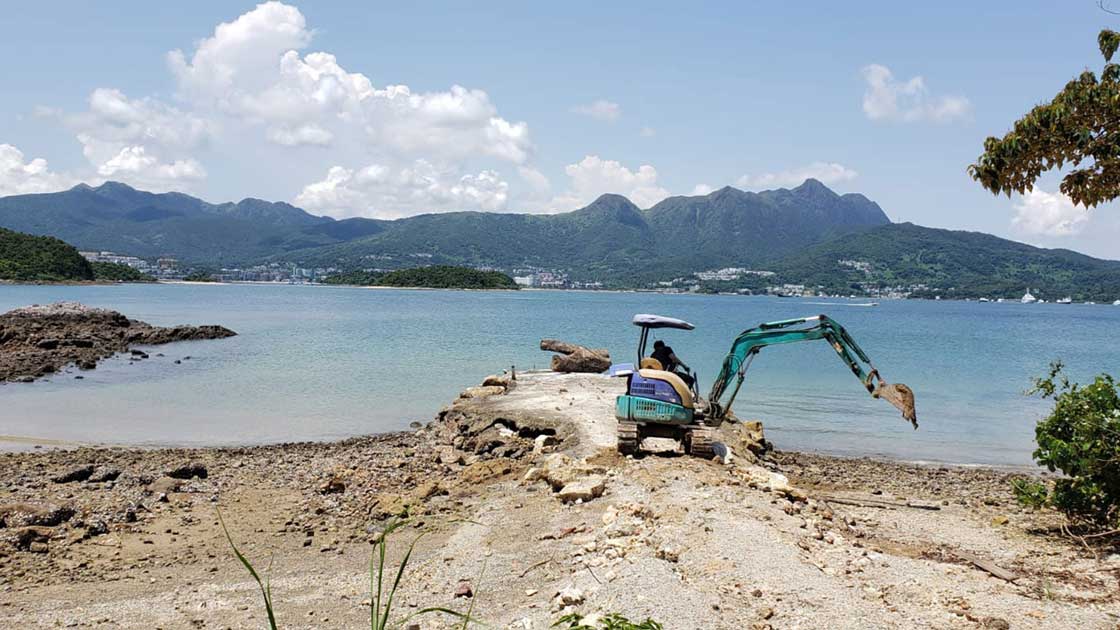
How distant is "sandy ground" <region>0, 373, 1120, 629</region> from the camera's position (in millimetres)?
7793

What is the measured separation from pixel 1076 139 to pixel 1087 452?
188 inches

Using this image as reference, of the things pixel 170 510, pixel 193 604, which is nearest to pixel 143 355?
pixel 170 510

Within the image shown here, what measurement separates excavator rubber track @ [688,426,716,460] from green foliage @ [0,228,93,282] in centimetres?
14004

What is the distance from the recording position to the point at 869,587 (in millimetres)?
8180

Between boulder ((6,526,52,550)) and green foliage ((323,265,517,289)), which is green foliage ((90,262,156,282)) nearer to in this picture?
green foliage ((323,265,517,289))

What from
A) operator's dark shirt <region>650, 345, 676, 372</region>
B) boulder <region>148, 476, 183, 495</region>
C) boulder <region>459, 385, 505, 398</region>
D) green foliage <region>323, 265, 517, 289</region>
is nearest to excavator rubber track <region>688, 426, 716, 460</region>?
operator's dark shirt <region>650, 345, 676, 372</region>

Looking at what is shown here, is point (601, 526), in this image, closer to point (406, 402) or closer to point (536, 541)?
point (536, 541)

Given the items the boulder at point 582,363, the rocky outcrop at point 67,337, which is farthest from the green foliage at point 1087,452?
the rocky outcrop at point 67,337

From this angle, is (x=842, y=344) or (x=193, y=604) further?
(x=842, y=344)

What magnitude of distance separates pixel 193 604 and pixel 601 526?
5211 millimetres

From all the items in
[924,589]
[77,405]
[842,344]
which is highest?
[842,344]

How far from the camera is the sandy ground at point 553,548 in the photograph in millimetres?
7793

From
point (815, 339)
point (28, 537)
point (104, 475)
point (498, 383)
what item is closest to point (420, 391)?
point (498, 383)

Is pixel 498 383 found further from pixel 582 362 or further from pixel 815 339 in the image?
pixel 815 339
